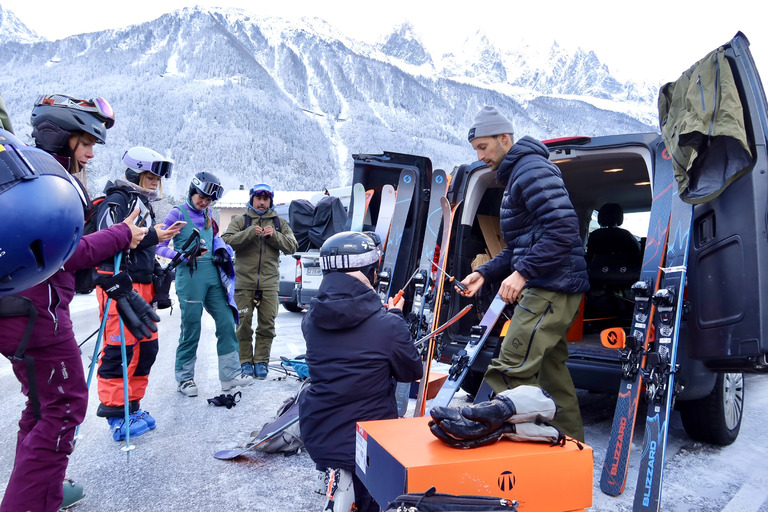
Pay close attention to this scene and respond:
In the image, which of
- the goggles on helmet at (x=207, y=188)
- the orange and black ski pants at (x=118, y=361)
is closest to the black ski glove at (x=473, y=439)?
the orange and black ski pants at (x=118, y=361)

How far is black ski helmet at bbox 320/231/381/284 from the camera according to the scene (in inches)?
89.1

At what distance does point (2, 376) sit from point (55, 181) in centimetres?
509

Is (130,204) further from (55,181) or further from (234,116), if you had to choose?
(234,116)

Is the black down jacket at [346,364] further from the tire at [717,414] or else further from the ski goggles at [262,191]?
the ski goggles at [262,191]

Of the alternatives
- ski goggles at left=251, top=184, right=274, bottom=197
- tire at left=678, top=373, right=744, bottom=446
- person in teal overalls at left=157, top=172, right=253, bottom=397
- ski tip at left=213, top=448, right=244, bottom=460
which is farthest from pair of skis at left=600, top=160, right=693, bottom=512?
ski goggles at left=251, top=184, right=274, bottom=197

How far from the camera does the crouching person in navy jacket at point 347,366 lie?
2.14 meters

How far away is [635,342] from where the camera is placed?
9.55 ft

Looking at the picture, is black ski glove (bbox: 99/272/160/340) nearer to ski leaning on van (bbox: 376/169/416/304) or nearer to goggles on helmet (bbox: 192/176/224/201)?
goggles on helmet (bbox: 192/176/224/201)

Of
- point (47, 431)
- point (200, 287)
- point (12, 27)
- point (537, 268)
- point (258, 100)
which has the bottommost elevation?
point (47, 431)

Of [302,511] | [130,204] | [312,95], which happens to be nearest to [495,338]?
[302,511]

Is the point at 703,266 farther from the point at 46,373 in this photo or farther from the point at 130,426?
the point at 130,426

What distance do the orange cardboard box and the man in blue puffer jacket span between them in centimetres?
109

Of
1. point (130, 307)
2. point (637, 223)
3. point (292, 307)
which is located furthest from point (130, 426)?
point (292, 307)

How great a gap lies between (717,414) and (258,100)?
101 m
